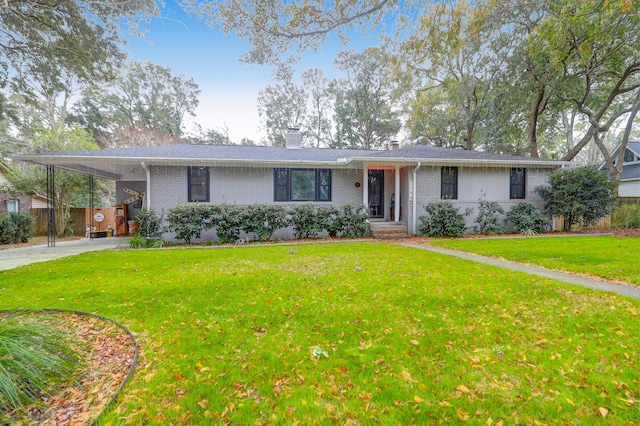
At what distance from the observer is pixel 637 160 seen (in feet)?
64.8

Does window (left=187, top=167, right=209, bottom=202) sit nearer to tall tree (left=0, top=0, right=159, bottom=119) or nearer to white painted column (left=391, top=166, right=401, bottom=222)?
tall tree (left=0, top=0, right=159, bottom=119)

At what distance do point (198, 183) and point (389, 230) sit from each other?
23.6 ft

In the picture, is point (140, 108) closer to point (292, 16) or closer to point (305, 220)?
point (305, 220)

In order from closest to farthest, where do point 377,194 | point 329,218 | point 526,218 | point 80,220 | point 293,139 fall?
1. point 329,218
2. point 526,218
3. point 377,194
4. point 293,139
5. point 80,220

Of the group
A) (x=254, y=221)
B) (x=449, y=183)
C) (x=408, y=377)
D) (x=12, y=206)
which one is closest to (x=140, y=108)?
(x=12, y=206)

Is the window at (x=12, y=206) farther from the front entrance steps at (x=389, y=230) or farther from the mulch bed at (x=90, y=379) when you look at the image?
the front entrance steps at (x=389, y=230)

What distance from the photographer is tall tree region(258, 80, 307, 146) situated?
88.8ft

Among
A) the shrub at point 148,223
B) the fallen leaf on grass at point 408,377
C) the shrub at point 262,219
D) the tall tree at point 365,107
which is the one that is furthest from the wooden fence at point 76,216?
the tall tree at point 365,107

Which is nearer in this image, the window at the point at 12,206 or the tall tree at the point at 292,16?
the tall tree at the point at 292,16

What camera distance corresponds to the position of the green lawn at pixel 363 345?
1.88 meters

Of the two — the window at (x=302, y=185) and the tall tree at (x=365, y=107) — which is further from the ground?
the tall tree at (x=365, y=107)

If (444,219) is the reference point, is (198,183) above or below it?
above

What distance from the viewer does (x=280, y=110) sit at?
90.3ft

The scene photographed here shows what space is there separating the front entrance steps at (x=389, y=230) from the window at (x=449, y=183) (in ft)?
7.15
